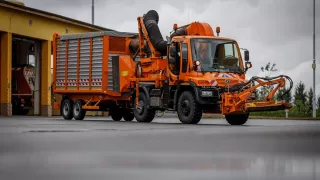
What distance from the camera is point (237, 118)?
23969 millimetres

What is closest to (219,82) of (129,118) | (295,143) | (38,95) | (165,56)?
(165,56)

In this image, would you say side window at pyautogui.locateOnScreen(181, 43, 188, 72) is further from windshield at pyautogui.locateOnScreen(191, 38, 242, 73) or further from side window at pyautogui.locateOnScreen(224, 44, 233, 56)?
side window at pyautogui.locateOnScreen(224, 44, 233, 56)

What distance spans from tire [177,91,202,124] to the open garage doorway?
17.6m

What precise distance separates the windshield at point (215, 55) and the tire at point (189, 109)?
39.7 inches

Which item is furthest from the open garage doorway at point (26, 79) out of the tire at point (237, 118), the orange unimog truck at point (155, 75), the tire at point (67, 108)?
the tire at point (237, 118)

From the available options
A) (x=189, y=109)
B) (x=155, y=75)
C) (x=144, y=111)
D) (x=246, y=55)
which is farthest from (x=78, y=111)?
(x=246, y=55)

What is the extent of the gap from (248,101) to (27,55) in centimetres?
2260

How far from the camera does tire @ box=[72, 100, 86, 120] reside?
28.8 m

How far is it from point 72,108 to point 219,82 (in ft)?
28.7

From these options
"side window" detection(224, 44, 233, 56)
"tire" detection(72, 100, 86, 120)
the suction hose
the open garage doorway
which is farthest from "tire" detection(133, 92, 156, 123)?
the open garage doorway

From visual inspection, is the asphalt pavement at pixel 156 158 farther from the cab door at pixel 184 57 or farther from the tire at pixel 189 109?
the cab door at pixel 184 57

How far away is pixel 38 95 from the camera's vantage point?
130 ft

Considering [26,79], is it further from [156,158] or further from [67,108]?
[156,158]

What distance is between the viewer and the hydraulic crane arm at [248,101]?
2212cm
